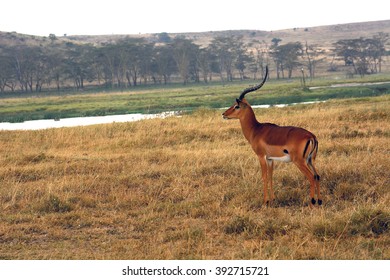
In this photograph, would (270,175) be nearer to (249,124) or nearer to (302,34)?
(249,124)

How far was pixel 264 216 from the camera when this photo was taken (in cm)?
703

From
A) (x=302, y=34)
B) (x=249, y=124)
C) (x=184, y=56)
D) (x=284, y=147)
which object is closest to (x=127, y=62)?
(x=184, y=56)

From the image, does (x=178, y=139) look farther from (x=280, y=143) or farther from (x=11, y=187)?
(x=280, y=143)

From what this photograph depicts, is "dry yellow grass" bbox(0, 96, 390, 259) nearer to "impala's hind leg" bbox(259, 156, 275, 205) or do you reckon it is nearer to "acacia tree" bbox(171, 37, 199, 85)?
"impala's hind leg" bbox(259, 156, 275, 205)

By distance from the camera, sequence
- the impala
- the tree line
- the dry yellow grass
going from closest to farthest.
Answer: the dry yellow grass → the impala → the tree line

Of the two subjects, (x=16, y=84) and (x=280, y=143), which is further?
(x=16, y=84)

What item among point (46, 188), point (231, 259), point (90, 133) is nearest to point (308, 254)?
point (231, 259)

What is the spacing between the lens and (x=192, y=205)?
7594 mm


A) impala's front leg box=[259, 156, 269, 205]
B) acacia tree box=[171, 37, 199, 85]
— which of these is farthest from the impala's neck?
acacia tree box=[171, 37, 199, 85]

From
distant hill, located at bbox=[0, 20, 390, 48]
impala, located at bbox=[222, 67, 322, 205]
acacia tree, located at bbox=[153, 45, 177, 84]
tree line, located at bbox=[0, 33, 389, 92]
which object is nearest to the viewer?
impala, located at bbox=[222, 67, 322, 205]

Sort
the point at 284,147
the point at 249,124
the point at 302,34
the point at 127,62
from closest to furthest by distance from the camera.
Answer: the point at 284,147 → the point at 249,124 → the point at 127,62 → the point at 302,34

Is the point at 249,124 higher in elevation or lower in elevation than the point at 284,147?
higher

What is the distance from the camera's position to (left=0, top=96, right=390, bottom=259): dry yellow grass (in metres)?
5.93
